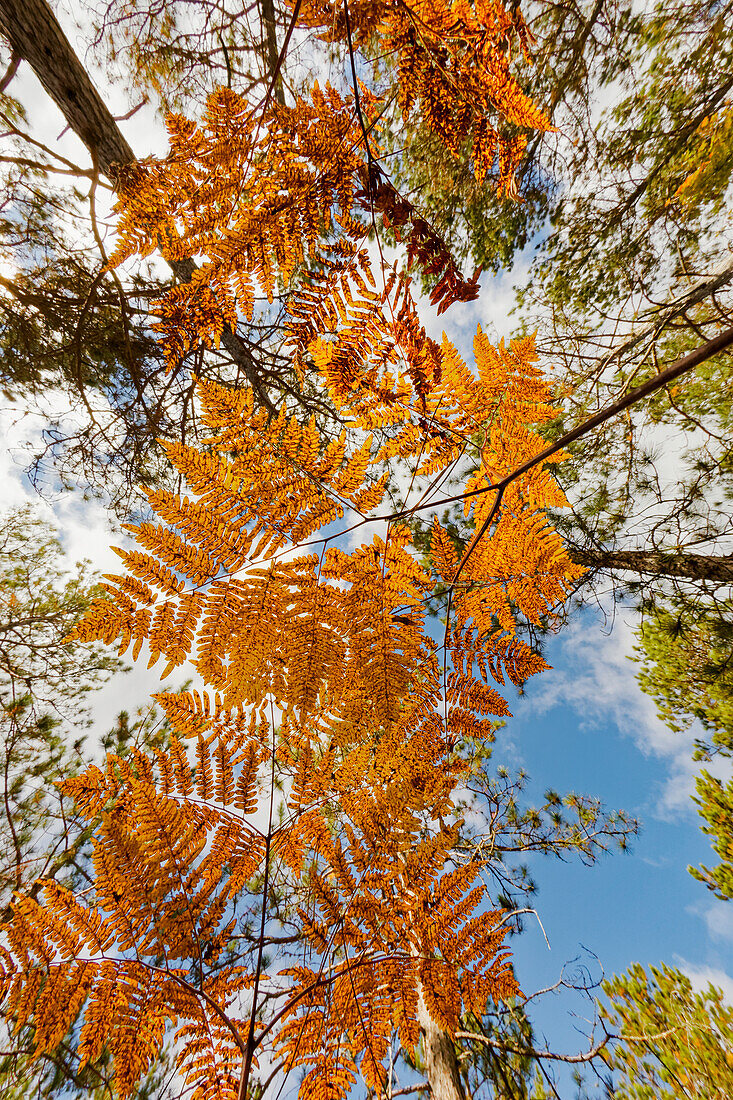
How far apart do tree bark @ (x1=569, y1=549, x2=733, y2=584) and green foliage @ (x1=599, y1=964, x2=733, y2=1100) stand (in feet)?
10.1

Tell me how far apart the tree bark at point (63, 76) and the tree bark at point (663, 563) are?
3.38 metres

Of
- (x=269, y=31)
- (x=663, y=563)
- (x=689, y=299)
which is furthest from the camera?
(x=663, y=563)

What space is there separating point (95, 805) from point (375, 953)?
1156mm

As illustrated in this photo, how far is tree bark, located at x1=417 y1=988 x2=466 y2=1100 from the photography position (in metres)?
2.23

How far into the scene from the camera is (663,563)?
3.27 meters

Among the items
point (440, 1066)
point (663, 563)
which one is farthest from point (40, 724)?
point (663, 563)

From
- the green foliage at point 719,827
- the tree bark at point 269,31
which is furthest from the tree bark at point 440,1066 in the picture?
the tree bark at point 269,31

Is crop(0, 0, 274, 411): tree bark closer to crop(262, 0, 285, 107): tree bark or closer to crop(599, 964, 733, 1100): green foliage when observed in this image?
crop(262, 0, 285, 107): tree bark

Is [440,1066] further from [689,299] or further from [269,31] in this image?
[269,31]

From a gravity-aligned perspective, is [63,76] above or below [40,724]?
above

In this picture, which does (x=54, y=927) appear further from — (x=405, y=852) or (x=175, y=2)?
(x=175, y=2)

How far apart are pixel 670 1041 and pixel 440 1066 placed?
207 cm

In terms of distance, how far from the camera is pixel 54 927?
3.62ft

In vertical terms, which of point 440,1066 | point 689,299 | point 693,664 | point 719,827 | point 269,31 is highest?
point 269,31
